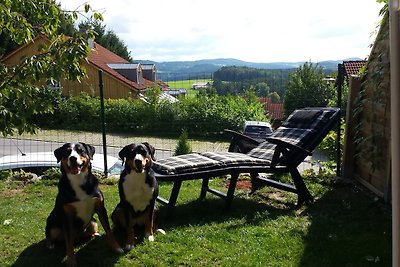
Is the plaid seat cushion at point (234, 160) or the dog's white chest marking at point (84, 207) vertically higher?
the plaid seat cushion at point (234, 160)

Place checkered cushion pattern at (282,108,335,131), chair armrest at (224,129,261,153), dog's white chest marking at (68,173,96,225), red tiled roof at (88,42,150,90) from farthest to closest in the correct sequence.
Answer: red tiled roof at (88,42,150,90) < chair armrest at (224,129,261,153) < checkered cushion pattern at (282,108,335,131) < dog's white chest marking at (68,173,96,225)

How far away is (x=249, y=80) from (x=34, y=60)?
68.4 feet

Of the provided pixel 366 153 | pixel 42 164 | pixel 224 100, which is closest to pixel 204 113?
pixel 224 100

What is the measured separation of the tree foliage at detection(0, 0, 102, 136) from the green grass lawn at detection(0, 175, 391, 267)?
1358mm

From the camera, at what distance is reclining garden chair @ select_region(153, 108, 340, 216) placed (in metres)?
5.31

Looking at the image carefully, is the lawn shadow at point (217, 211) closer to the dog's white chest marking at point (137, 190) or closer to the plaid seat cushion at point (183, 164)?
the plaid seat cushion at point (183, 164)

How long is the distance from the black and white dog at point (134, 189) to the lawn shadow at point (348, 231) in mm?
1592

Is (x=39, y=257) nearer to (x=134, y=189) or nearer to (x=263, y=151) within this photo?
(x=134, y=189)

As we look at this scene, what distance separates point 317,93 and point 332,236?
26.6 meters

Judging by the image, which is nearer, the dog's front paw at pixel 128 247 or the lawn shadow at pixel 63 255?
the lawn shadow at pixel 63 255

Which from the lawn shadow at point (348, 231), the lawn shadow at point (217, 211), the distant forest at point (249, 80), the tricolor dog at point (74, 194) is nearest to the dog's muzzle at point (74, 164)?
the tricolor dog at point (74, 194)

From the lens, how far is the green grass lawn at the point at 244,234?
4.20 m

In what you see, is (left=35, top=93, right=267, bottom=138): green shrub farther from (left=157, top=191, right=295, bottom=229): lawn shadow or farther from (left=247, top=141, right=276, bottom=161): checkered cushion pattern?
(left=157, top=191, right=295, bottom=229): lawn shadow

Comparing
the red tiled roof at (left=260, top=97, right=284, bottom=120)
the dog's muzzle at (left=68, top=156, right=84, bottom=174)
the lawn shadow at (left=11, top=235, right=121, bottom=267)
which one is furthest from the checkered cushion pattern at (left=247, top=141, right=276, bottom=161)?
the red tiled roof at (left=260, top=97, right=284, bottom=120)
